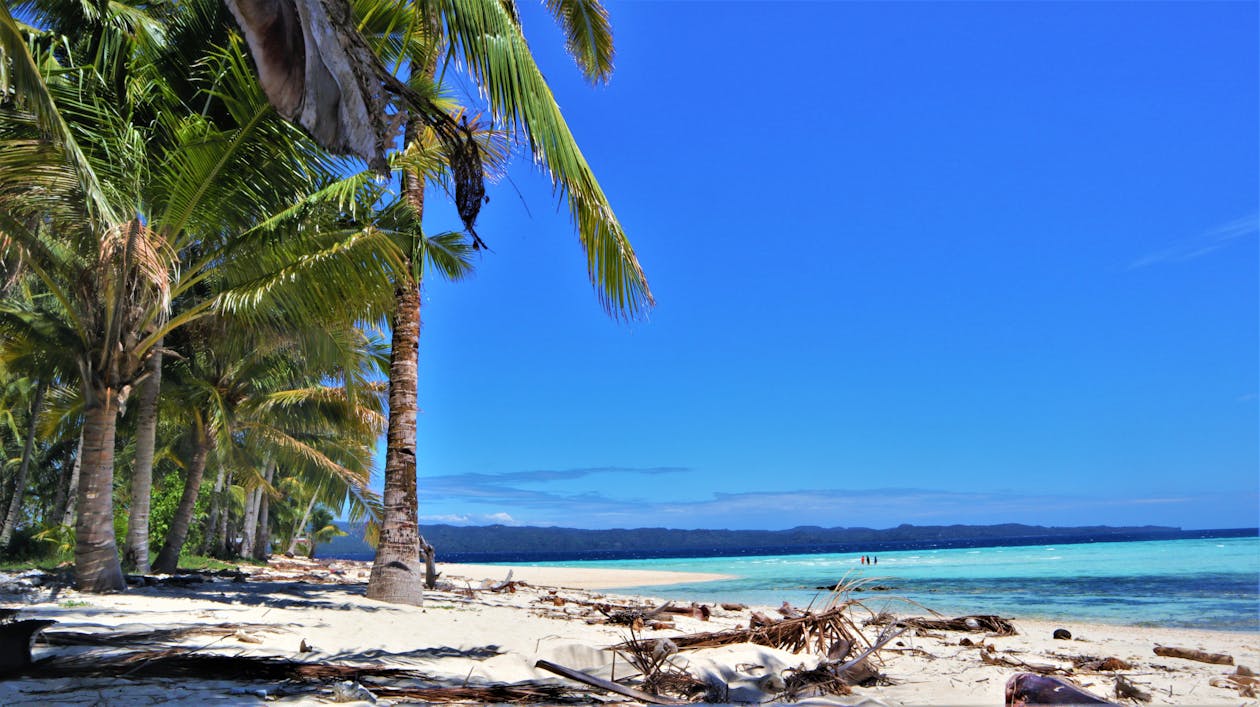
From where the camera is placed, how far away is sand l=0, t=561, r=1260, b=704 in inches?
143

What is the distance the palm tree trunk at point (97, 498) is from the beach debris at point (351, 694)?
597 cm

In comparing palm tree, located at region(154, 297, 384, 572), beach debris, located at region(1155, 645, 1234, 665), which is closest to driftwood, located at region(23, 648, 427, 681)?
palm tree, located at region(154, 297, 384, 572)

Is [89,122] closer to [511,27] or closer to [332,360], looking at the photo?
[332,360]

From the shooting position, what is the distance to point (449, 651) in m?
5.27

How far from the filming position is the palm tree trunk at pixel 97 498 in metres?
8.02

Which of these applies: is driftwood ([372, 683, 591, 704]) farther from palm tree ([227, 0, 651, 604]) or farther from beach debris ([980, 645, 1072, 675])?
beach debris ([980, 645, 1072, 675])

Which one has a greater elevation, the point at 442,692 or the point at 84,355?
the point at 84,355

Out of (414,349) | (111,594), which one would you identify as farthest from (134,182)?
(111,594)

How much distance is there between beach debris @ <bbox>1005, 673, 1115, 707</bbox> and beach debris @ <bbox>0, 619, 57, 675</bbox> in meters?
4.93

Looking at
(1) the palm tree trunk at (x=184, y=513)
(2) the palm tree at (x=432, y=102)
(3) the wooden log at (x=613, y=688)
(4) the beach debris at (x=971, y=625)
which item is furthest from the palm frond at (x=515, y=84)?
(1) the palm tree trunk at (x=184, y=513)

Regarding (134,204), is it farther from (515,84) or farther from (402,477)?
(515,84)

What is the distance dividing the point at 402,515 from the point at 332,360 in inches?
114

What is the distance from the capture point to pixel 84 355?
8.12m

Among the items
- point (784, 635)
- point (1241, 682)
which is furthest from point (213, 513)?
point (1241, 682)
